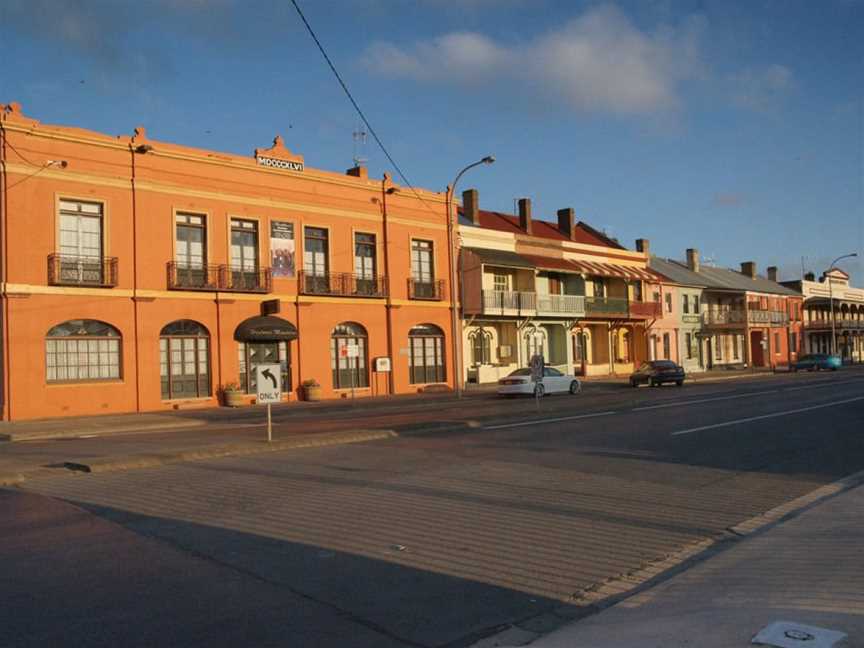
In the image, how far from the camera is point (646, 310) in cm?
5153

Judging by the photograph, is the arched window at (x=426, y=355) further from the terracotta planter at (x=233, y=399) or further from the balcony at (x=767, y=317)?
the balcony at (x=767, y=317)

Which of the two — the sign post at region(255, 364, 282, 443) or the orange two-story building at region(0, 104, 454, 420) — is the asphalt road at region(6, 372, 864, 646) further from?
the orange two-story building at region(0, 104, 454, 420)

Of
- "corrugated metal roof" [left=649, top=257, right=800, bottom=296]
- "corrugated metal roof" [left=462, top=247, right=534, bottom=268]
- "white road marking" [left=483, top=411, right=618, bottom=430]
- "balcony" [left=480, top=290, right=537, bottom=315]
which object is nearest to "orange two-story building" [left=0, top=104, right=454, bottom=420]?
"corrugated metal roof" [left=462, top=247, right=534, bottom=268]

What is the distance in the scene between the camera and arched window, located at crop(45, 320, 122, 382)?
2686 cm

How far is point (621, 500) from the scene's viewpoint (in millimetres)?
9750

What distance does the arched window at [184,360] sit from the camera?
97.6ft

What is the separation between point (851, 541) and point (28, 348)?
2518 centimetres

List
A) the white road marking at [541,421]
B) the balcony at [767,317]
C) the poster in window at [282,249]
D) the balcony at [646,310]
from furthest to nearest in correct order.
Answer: the balcony at [767,317] → the balcony at [646,310] → the poster in window at [282,249] → the white road marking at [541,421]

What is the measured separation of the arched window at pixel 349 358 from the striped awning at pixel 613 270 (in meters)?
15.4

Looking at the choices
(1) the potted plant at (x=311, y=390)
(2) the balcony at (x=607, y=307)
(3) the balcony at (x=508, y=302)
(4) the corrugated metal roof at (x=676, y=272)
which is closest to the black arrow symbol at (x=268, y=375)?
(1) the potted plant at (x=311, y=390)

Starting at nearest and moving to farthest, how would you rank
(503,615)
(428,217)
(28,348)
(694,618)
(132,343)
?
(694,618)
(503,615)
(28,348)
(132,343)
(428,217)

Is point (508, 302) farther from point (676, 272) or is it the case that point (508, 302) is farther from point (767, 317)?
point (767, 317)

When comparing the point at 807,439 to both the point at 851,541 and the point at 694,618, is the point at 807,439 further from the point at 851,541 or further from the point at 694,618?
the point at 694,618

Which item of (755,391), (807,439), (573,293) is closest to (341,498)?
(807,439)
